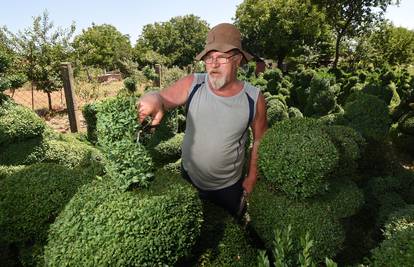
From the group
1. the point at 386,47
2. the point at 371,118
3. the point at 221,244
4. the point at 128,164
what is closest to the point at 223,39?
the point at 128,164

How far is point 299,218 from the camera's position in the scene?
298cm

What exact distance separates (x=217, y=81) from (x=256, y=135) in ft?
2.14

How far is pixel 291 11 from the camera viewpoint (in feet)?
112

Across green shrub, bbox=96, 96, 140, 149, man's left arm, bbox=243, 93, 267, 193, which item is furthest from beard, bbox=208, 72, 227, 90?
green shrub, bbox=96, 96, 140, 149

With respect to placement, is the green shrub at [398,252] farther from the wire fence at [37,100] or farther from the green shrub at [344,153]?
the wire fence at [37,100]

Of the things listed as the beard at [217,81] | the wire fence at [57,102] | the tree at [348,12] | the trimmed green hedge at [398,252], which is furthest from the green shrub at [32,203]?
the tree at [348,12]

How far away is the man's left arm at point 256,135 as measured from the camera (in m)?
3.04

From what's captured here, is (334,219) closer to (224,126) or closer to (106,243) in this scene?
(224,126)

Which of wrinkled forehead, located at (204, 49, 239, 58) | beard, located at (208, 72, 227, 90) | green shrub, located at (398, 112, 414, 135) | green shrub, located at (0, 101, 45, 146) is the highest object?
wrinkled forehead, located at (204, 49, 239, 58)

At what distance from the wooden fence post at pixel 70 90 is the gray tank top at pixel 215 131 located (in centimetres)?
741

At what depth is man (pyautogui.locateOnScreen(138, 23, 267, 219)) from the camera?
Answer: 9.39ft

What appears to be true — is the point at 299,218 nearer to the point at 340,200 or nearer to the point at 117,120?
the point at 340,200

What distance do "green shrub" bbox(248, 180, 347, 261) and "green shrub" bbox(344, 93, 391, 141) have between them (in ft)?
9.46

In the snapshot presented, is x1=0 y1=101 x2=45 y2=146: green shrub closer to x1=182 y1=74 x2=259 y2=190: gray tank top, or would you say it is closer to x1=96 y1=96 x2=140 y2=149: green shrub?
x1=182 y1=74 x2=259 y2=190: gray tank top
